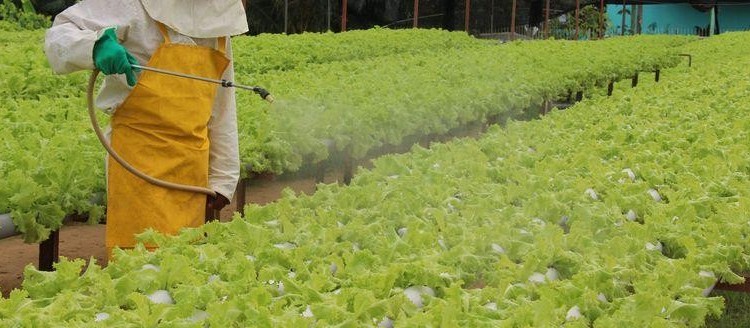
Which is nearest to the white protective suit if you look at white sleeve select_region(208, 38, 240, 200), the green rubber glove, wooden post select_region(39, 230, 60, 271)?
the green rubber glove

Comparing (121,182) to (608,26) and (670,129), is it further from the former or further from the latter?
(608,26)

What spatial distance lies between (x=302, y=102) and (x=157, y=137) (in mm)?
4162

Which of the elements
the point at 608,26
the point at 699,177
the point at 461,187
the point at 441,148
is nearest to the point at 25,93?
the point at 441,148

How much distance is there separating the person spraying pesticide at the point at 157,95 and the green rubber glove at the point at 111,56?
0.21m

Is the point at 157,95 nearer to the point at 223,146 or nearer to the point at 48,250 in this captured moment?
the point at 223,146

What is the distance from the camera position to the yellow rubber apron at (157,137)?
16.0 ft

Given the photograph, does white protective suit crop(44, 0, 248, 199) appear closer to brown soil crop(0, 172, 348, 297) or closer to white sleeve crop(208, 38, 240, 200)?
white sleeve crop(208, 38, 240, 200)

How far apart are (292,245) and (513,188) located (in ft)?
4.74

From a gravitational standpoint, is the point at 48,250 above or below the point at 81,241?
above

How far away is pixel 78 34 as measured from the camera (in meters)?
4.63

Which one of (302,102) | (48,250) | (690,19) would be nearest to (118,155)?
(48,250)

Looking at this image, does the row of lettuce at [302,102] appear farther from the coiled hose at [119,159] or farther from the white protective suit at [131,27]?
the white protective suit at [131,27]

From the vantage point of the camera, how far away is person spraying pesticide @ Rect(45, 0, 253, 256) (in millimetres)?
4824

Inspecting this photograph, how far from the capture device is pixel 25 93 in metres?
8.98
